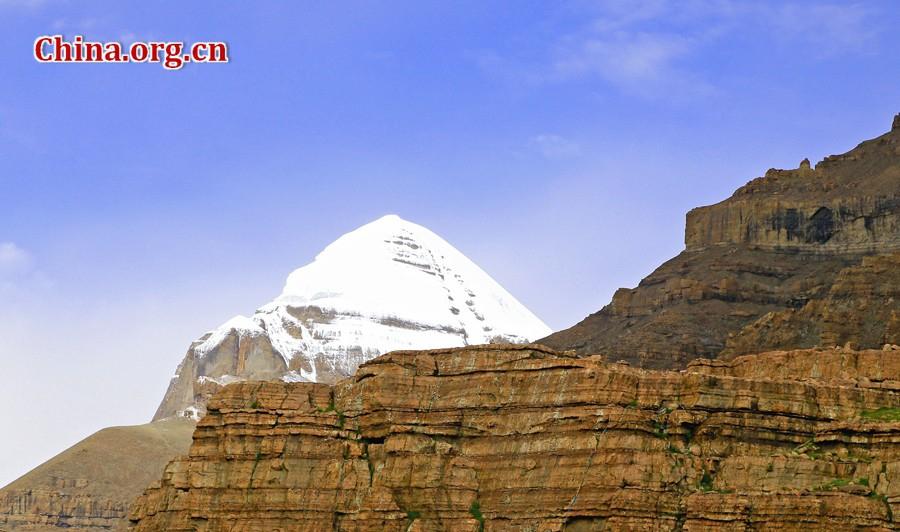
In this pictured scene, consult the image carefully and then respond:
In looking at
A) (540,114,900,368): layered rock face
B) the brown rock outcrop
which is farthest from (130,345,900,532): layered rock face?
(540,114,900,368): layered rock face

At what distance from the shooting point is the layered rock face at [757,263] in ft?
583

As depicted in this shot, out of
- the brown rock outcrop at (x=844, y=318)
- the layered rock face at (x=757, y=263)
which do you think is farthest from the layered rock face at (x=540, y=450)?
the layered rock face at (x=757, y=263)

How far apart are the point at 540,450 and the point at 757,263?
77174 millimetres

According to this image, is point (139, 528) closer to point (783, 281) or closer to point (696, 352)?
point (696, 352)

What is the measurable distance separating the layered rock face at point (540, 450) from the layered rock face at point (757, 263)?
177 ft

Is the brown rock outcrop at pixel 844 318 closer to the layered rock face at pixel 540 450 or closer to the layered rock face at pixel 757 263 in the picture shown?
the layered rock face at pixel 757 263

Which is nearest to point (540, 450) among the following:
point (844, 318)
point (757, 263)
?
point (844, 318)

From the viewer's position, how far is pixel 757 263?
189 meters

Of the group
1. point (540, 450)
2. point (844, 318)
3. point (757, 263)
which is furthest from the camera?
point (757, 263)

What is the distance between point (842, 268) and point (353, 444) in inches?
2809

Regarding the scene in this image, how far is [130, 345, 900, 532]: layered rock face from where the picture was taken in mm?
110500

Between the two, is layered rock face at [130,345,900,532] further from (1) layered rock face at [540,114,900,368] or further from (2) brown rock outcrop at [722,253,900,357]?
(1) layered rock face at [540,114,900,368]

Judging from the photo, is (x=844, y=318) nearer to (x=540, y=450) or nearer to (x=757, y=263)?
(x=757, y=263)

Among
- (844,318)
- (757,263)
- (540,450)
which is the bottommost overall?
(540,450)
